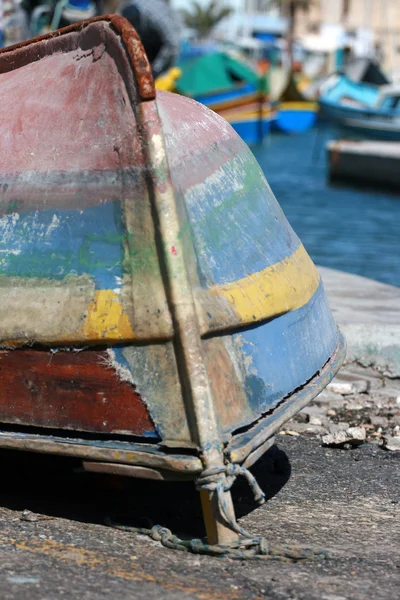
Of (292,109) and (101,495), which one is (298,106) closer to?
(292,109)

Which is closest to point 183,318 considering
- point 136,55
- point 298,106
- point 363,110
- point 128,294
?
point 128,294

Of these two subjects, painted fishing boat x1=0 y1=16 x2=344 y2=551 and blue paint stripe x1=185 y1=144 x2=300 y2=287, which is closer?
painted fishing boat x1=0 y1=16 x2=344 y2=551

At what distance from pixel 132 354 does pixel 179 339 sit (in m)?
0.18

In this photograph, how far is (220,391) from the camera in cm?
322

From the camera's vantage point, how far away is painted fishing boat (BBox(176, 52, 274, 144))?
31578mm

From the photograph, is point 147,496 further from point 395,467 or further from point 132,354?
point 395,467

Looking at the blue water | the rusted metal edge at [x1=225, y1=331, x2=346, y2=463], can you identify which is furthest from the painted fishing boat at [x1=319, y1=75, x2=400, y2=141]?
the rusted metal edge at [x1=225, y1=331, x2=346, y2=463]

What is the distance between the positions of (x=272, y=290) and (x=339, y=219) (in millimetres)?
13200

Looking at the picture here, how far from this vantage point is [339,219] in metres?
16.5

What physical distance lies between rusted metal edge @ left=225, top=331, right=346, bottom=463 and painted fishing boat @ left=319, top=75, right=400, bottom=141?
22.6 m

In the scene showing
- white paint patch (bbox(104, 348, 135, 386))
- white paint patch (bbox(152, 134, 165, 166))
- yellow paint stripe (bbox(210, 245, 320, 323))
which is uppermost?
white paint patch (bbox(152, 134, 165, 166))

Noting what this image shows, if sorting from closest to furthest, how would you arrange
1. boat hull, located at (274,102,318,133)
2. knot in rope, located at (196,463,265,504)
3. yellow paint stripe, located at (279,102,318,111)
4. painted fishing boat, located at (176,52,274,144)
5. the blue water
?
knot in rope, located at (196,463,265,504)
the blue water
painted fishing boat, located at (176,52,274,144)
boat hull, located at (274,102,318,133)
yellow paint stripe, located at (279,102,318,111)

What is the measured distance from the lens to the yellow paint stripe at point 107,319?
126 inches

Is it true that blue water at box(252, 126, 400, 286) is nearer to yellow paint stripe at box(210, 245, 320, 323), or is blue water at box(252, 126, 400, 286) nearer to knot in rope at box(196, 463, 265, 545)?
yellow paint stripe at box(210, 245, 320, 323)
